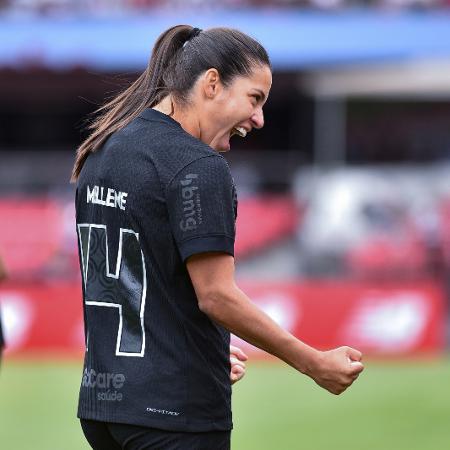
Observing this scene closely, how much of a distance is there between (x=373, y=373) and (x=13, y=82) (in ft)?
43.1

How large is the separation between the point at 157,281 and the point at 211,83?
2.01 feet

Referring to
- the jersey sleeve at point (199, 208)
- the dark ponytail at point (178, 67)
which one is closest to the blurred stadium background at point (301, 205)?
the dark ponytail at point (178, 67)

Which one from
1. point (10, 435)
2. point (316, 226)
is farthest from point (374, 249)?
point (10, 435)

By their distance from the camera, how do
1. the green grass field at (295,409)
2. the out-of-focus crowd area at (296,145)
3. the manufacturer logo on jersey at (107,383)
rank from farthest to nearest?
the out-of-focus crowd area at (296,145)
the green grass field at (295,409)
the manufacturer logo on jersey at (107,383)

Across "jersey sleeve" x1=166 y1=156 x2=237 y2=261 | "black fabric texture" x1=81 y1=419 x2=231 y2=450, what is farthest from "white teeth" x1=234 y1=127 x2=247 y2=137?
"black fabric texture" x1=81 y1=419 x2=231 y2=450

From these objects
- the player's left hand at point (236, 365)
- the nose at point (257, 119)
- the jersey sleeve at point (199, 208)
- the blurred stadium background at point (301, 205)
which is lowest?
the player's left hand at point (236, 365)

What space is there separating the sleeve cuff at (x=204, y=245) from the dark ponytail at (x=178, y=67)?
0.49 meters

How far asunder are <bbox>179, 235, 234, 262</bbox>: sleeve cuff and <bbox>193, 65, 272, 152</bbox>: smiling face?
0.38 meters

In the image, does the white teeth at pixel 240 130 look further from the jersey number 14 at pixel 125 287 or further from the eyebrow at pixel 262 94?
the jersey number 14 at pixel 125 287

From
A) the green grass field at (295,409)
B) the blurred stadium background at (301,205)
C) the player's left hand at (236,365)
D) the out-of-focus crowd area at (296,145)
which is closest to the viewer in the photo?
the player's left hand at (236,365)

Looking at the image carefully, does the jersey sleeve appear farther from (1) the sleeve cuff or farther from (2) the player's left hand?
(2) the player's left hand

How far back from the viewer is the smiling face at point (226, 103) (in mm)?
3803

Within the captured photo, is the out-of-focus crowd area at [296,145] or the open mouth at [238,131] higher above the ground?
the out-of-focus crowd area at [296,145]

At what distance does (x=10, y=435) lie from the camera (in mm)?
10297
